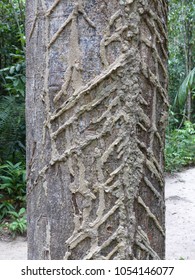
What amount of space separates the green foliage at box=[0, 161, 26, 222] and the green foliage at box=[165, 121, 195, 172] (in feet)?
8.98

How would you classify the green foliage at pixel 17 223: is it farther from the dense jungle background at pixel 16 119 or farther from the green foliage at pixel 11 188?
the green foliage at pixel 11 188

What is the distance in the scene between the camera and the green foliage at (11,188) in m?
4.39

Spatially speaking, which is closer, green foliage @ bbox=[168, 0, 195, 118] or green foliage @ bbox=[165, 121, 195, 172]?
green foliage @ bbox=[165, 121, 195, 172]

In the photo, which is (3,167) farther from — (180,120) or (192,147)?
(180,120)

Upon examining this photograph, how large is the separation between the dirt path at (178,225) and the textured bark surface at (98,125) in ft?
8.98

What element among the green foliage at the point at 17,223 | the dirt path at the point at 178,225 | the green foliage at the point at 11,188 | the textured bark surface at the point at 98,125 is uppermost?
the textured bark surface at the point at 98,125

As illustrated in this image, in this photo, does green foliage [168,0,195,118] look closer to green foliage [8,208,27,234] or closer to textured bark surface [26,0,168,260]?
green foliage [8,208,27,234]

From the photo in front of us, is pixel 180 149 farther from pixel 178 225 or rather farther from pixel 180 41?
pixel 180 41

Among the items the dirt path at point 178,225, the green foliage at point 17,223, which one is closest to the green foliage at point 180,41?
the dirt path at point 178,225

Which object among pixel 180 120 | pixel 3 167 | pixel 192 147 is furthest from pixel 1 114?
pixel 180 120

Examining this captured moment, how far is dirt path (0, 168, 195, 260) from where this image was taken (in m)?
3.46

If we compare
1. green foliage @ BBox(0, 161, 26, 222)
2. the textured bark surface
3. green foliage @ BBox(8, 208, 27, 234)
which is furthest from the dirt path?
the textured bark surface

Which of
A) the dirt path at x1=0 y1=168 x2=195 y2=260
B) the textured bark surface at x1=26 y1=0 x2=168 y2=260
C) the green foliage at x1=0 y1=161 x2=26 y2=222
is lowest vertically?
the dirt path at x1=0 y1=168 x2=195 y2=260

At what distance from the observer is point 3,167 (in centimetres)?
485
